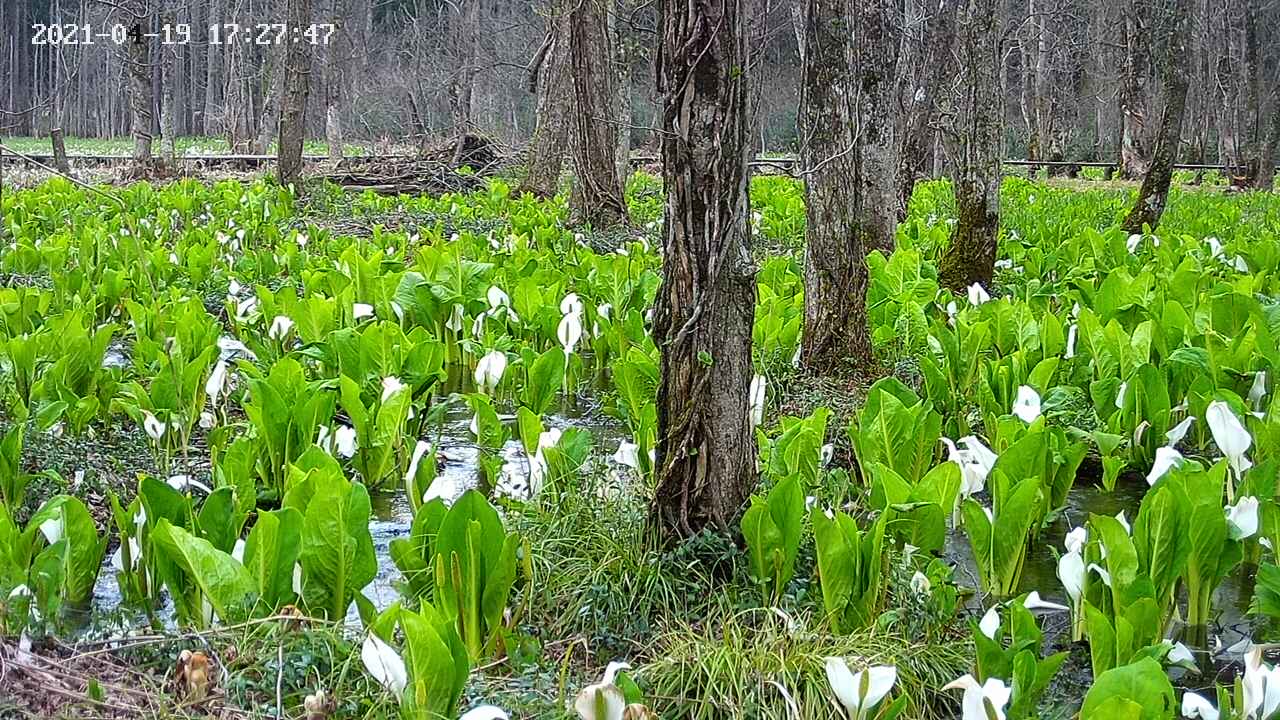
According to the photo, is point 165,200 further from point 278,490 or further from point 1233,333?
point 1233,333

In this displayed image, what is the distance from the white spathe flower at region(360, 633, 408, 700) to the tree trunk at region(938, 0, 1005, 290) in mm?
5917

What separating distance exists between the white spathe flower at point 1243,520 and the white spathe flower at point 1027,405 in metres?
1.04

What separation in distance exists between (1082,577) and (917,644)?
1.31 ft

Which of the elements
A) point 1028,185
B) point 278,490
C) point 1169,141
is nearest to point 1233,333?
point 278,490

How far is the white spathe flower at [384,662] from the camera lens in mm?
2354

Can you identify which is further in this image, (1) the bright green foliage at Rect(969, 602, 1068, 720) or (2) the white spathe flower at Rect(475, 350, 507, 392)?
(2) the white spathe flower at Rect(475, 350, 507, 392)

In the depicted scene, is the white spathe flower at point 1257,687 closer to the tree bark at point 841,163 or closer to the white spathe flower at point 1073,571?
the white spathe flower at point 1073,571

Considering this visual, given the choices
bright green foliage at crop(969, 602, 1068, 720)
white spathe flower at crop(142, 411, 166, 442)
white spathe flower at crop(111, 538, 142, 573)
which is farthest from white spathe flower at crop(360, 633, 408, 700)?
white spathe flower at crop(142, 411, 166, 442)

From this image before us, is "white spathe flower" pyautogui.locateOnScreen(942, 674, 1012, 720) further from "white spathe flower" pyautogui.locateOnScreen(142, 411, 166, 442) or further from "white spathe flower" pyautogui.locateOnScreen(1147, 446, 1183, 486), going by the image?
"white spathe flower" pyautogui.locateOnScreen(142, 411, 166, 442)

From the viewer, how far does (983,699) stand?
2.25 m

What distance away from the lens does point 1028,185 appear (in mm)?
18562

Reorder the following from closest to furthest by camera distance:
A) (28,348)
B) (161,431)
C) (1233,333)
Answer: (161,431) → (28,348) → (1233,333)

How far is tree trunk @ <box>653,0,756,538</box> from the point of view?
3107 mm

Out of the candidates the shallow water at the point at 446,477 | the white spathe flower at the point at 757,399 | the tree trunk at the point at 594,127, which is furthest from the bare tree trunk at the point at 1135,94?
the white spathe flower at the point at 757,399
